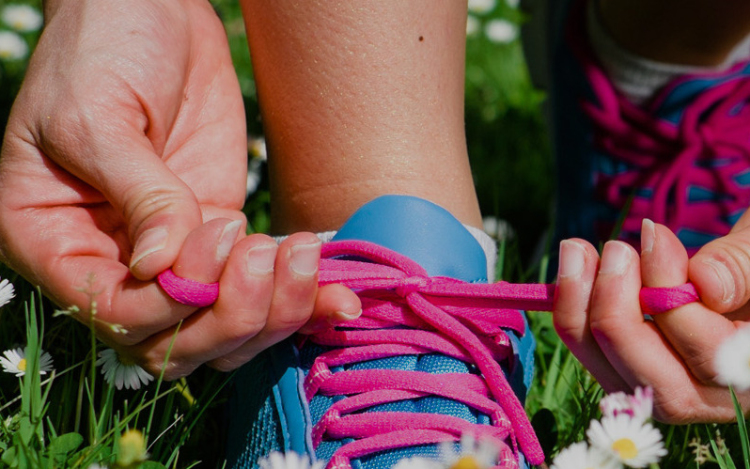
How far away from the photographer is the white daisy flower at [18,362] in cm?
96

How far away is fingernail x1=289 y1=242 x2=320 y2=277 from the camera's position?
2.85 ft

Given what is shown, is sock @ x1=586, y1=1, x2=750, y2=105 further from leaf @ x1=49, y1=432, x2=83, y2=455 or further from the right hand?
leaf @ x1=49, y1=432, x2=83, y2=455

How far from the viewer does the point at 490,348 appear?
1026 millimetres

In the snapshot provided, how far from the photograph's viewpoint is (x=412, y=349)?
1005 millimetres

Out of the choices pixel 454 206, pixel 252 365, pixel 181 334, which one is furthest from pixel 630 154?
pixel 181 334

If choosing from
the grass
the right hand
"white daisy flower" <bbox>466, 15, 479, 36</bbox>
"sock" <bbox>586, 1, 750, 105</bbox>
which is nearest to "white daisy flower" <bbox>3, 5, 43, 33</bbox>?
the grass

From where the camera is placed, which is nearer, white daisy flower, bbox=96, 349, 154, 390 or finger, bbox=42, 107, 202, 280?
finger, bbox=42, 107, 202, 280

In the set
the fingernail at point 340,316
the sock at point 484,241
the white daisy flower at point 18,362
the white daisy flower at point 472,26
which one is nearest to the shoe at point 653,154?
the sock at point 484,241

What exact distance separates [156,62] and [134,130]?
116mm

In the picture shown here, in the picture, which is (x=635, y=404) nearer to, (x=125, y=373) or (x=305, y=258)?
(x=305, y=258)

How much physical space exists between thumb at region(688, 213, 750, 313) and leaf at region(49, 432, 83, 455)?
2.09 feet

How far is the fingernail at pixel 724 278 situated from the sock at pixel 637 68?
84 cm

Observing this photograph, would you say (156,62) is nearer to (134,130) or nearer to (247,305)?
(134,130)

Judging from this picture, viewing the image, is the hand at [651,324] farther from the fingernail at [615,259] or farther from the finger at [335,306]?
the finger at [335,306]
